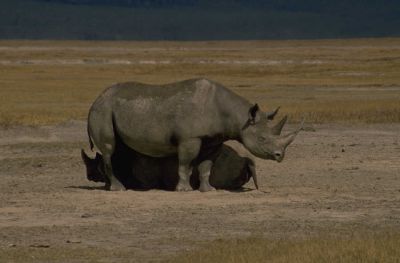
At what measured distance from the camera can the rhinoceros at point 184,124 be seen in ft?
62.2

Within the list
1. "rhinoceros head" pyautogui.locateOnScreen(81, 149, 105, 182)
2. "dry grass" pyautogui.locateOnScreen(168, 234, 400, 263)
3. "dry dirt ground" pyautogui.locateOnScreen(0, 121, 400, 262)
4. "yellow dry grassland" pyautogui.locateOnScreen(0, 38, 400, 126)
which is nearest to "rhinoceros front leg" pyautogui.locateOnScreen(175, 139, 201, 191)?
"dry dirt ground" pyautogui.locateOnScreen(0, 121, 400, 262)

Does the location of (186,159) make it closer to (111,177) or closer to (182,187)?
(182,187)

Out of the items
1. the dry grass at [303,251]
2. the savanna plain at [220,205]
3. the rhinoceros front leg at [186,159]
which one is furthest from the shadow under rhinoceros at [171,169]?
the dry grass at [303,251]

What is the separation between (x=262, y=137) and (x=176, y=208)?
231cm

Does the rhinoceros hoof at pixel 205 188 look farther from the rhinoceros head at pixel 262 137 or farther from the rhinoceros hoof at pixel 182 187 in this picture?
the rhinoceros head at pixel 262 137

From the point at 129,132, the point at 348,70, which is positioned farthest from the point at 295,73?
the point at 129,132

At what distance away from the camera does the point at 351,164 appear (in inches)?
916

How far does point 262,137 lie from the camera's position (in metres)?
19.0

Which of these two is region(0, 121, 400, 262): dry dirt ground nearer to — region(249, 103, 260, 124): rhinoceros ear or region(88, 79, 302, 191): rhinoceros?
region(88, 79, 302, 191): rhinoceros

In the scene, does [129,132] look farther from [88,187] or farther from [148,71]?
[148,71]

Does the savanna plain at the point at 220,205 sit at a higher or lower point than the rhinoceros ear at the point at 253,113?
lower

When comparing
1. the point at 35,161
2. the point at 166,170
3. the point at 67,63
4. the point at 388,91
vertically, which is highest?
the point at 166,170

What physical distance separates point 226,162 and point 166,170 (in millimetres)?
968

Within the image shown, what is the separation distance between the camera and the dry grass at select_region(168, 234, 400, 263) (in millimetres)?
12594
